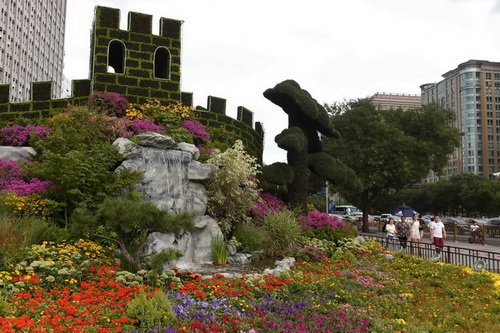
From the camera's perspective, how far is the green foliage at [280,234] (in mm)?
12828

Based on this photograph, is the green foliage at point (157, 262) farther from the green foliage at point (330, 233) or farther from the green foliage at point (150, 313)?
the green foliage at point (330, 233)

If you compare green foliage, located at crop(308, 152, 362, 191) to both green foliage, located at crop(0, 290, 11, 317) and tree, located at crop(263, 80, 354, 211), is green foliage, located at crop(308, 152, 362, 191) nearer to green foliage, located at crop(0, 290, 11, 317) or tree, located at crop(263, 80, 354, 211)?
tree, located at crop(263, 80, 354, 211)

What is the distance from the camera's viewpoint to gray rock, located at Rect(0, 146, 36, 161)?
46.3 ft

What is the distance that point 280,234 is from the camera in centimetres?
1303

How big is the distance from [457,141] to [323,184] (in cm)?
948

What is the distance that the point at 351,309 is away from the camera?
24.1 feet

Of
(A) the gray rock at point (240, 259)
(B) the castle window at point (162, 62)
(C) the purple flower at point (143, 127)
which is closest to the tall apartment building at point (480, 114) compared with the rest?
(B) the castle window at point (162, 62)

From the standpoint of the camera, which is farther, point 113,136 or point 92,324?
point 113,136

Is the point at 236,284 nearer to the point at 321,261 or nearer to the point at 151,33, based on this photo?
the point at 321,261

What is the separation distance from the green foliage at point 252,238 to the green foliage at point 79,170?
11.7 feet

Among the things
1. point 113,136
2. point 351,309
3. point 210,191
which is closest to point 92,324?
point 351,309

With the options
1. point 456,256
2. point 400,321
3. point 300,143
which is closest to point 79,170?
point 400,321

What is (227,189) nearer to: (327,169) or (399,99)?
(327,169)

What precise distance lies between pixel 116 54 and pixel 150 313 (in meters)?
17.8
